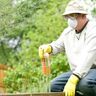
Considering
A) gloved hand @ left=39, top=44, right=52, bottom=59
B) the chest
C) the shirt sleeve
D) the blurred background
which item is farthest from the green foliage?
the shirt sleeve

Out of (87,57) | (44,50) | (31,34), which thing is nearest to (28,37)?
(31,34)

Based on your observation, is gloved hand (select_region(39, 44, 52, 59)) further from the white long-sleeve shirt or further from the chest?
the chest

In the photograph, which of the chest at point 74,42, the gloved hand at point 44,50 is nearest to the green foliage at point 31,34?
the gloved hand at point 44,50

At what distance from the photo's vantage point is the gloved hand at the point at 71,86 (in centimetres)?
539

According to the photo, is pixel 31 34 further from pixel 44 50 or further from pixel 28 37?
pixel 44 50

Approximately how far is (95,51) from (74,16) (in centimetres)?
42

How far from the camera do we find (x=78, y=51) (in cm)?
574

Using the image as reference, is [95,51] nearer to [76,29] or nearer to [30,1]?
[76,29]

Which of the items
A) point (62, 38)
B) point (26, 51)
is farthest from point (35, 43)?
point (62, 38)

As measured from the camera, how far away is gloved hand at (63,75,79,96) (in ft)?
17.7

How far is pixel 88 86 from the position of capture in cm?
555

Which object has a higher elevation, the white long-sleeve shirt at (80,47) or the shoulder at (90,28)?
the shoulder at (90,28)

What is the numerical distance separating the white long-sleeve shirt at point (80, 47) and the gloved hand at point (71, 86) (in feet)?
0.22

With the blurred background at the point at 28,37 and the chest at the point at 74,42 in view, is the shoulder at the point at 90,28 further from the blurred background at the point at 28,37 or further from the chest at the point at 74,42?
the blurred background at the point at 28,37
